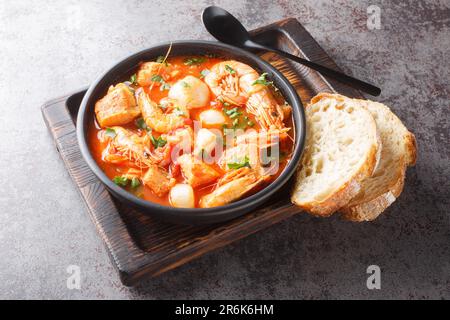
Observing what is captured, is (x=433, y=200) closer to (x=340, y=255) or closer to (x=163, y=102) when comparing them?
(x=340, y=255)

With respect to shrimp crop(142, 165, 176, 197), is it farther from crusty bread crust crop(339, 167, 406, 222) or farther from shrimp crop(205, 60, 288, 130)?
crusty bread crust crop(339, 167, 406, 222)

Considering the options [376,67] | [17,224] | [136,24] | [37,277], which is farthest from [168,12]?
[37,277]

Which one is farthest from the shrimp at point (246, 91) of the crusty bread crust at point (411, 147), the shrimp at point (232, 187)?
the crusty bread crust at point (411, 147)

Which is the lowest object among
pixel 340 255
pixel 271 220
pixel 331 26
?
pixel 340 255

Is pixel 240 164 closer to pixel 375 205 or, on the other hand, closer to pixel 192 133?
pixel 192 133

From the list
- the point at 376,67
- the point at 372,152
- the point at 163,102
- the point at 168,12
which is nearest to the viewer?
the point at 372,152
